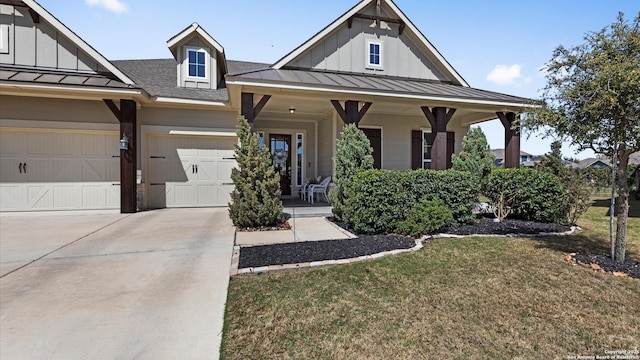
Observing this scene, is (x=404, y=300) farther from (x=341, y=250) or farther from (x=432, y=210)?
(x=432, y=210)

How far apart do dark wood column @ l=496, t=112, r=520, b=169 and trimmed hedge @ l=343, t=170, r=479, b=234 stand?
3.74m

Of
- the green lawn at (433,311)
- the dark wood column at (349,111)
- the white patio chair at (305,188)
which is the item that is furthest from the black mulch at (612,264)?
the white patio chair at (305,188)

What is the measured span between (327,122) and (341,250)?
6.69 meters

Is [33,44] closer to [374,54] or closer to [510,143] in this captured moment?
[374,54]

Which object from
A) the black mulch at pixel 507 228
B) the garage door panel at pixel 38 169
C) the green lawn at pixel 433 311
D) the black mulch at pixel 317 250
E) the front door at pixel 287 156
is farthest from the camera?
the front door at pixel 287 156

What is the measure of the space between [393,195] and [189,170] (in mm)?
6514

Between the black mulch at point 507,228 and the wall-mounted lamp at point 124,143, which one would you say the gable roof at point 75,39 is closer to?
the wall-mounted lamp at point 124,143

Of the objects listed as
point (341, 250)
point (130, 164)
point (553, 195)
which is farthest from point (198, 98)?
point (553, 195)

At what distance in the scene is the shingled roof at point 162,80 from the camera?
9000mm

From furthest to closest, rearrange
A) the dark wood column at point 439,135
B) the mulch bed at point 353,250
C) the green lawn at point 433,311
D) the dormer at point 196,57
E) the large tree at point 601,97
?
the dormer at point 196,57, the dark wood column at point 439,135, the mulch bed at point 353,250, the large tree at point 601,97, the green lawn at point 433,311

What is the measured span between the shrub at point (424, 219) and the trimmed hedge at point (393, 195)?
0.12 metres

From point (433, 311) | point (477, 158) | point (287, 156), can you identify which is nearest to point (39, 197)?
point (287, 156)

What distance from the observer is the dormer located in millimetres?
9625

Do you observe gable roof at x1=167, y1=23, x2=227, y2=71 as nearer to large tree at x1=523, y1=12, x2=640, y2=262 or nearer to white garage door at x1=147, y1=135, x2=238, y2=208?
white garage door at x1=147, y1=135, x2=238, y2=208
